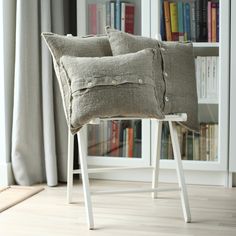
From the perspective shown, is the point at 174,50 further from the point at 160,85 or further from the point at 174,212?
the point at 174,212

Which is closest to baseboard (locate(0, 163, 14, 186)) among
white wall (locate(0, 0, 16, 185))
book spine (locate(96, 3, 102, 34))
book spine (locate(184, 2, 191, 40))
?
white wall (locate(0, 0, 16, 185))

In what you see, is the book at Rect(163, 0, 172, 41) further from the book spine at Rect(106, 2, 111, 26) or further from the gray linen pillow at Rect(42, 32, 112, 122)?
the gray linen pillow at Rect(42, 32, 112, 122)

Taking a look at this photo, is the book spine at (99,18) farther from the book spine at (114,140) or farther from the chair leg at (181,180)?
the chair leg at (181,180)

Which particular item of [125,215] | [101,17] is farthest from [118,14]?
[125,215]

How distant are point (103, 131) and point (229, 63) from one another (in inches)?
32.4

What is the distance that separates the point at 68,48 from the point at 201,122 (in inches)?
38.9

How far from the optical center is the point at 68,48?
2.25 meters

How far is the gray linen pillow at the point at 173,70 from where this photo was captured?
2311 mm

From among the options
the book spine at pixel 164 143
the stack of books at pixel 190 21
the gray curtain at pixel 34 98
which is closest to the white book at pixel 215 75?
the stack of books at pixel 190 21

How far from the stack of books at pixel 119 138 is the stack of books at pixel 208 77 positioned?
405 millimetres

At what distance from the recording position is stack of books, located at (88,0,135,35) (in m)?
2.89

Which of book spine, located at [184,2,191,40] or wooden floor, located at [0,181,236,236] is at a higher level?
book spine, located at [184,2,191,40]

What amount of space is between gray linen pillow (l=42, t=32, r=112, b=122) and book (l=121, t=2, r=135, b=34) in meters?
0.56

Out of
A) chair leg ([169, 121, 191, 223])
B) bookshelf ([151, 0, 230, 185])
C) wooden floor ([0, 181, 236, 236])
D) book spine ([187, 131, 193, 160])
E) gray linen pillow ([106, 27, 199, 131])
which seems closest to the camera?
wooden floor ([0, 181, 236, 236])
